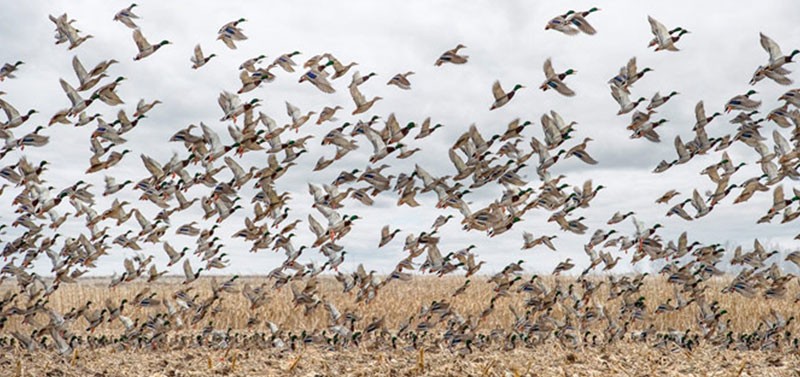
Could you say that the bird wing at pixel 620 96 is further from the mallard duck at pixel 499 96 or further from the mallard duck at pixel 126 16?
the mallard duck at pixel 126 16

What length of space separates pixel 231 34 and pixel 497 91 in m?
4.98

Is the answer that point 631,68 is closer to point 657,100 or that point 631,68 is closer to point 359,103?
point 657,100

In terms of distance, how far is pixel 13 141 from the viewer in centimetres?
1354

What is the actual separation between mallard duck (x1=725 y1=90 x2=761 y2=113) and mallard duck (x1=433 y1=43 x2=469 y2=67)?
5147mm

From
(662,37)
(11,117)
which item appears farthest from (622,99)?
(11,117)

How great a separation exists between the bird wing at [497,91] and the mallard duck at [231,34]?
15.3 ft

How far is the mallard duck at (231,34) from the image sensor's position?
13914 mm

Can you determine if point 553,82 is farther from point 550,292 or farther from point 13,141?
point 13,141

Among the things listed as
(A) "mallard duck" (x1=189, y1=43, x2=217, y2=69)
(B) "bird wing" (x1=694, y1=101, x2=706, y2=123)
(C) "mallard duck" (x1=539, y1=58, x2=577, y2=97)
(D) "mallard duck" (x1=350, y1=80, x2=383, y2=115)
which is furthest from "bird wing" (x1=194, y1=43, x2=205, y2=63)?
(B) "bird wing" (x1=694, y1=101, x2=706, y2=123)

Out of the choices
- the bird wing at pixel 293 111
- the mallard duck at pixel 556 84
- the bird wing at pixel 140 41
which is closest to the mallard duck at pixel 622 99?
the mallard duck at pixel 556 84

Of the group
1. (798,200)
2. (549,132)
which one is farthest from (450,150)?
(798,200)

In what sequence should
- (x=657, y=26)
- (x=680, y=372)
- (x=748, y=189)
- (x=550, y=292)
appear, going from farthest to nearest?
1. (x=550, y=292)
2. (x=748, y=189)
3. (x=657, y=26)
4. (x=680, y=372)

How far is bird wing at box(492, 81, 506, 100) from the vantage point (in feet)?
42.6

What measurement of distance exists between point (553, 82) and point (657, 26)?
201cm
